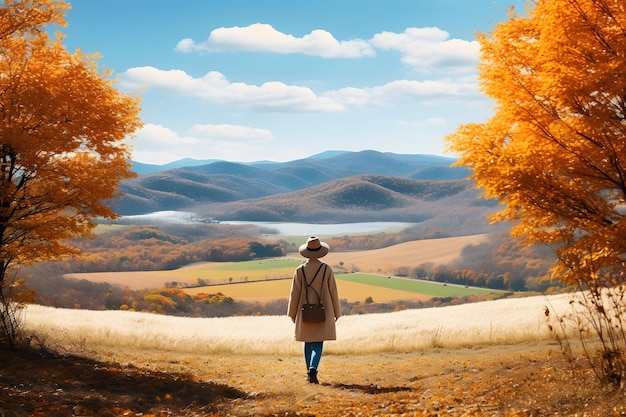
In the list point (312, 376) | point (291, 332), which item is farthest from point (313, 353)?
point (291, 332)

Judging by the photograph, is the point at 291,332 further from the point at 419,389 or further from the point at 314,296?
the point at 419,389

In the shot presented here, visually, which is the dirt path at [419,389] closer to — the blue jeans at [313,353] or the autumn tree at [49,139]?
the blue jeans at [313,353]

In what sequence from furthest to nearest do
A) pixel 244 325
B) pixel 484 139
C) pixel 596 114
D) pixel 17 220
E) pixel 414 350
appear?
1. pixel 244 325
2. pixel 414 350
3. pixel 17 220
4. pixel 484 139
5. pixel 596 114

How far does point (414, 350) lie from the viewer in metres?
17.5

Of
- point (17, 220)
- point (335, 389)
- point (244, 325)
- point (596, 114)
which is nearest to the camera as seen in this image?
point (335, 389)

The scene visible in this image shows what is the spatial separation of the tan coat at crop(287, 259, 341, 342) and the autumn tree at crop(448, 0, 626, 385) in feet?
12.7

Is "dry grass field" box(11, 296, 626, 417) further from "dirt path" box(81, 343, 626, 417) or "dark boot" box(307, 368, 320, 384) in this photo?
"dark boot" box(307, 368, 320, 384)

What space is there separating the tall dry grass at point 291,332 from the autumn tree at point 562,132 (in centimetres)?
394

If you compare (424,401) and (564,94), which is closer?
(424,401)

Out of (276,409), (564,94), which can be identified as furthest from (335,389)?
(564,94)

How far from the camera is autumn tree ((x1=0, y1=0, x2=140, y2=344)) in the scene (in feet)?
46.0

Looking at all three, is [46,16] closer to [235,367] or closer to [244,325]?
[235,367]

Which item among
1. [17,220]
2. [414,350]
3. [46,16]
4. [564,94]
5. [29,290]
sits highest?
[46,16]

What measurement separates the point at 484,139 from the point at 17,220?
1163cm
